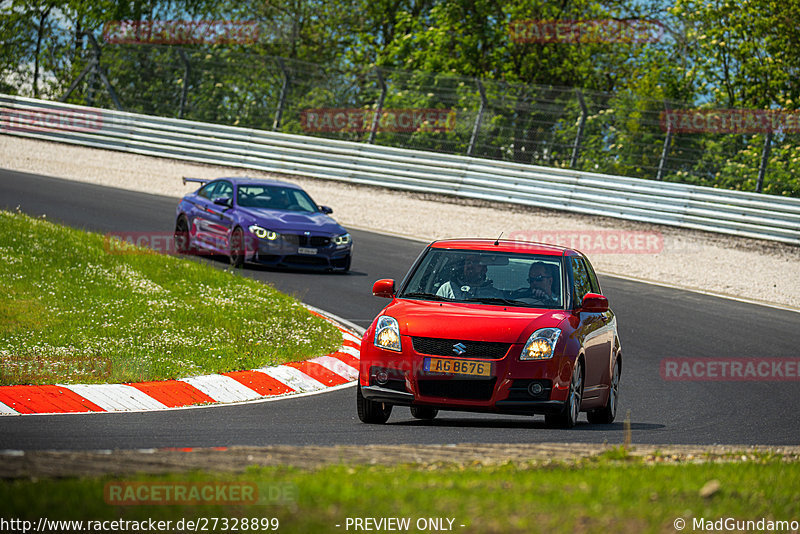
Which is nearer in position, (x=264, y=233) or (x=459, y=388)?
(x=459, y=388)

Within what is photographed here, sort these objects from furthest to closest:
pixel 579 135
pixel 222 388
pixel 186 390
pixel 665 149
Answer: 1. pixel 579 135
2. pixel 665 149
3. pixel 222 388
4. pixel 186 390

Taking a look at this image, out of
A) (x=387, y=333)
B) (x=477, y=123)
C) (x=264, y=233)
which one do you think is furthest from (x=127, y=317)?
(x=477, y=123)

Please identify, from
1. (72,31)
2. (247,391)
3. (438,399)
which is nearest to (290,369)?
(247,391)

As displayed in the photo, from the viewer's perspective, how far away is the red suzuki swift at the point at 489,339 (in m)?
8.53

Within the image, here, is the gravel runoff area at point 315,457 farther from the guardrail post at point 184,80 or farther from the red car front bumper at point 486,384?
the guardrail post at point 184,80

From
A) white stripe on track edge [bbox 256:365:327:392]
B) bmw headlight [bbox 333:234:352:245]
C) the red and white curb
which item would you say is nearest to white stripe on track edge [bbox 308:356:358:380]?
the red and white curb

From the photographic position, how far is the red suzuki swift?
28.0 feet

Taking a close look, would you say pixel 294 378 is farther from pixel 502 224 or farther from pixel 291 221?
pixel 502 224

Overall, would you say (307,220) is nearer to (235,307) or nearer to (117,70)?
(235,307)

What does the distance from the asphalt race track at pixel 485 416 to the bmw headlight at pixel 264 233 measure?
591 millimetres

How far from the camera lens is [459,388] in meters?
8.55

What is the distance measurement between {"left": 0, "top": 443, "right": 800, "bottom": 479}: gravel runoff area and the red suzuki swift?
134 centimetres

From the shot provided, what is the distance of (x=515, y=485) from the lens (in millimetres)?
5188

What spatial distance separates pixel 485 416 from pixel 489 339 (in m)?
1.83
